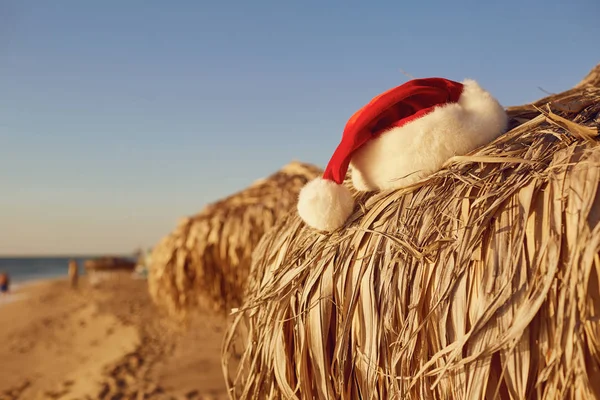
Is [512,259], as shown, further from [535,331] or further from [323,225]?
[323,225]

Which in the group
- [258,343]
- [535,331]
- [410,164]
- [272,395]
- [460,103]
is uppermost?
[460,103]

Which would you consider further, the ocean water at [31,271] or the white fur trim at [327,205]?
the ocean water at [31,271]

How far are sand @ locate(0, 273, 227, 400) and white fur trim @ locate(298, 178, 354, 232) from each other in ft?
8.50

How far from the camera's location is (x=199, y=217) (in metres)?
3.44

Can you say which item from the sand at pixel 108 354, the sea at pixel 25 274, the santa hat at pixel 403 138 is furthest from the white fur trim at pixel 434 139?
the sea at pixel 25 274

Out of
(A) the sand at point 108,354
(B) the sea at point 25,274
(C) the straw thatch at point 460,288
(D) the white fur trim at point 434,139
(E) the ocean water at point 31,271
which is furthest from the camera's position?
(E) the ocean water at point 31,271

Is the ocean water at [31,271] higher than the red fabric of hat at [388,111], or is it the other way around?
the red fabric of hat at [388,111]

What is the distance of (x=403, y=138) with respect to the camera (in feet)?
4.10

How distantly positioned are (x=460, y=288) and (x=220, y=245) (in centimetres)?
233

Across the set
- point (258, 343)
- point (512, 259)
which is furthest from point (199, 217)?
point (512, 259)

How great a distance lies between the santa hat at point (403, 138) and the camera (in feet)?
4.04

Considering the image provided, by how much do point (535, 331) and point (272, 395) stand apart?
0.72 metres

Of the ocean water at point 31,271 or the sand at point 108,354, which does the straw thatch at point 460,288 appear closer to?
the sand at point 108,354

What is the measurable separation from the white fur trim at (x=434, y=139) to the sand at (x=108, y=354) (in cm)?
272
